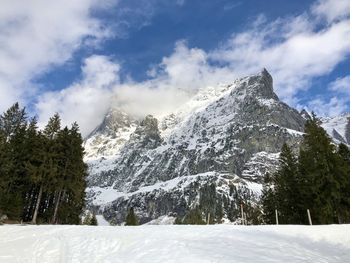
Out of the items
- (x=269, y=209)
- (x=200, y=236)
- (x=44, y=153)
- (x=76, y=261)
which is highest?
(x=44, y=153)

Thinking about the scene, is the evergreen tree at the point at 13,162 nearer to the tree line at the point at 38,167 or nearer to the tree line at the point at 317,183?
the tree line at the point at 38,167

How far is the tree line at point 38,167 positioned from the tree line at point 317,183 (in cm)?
2700

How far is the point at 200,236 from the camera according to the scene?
19.8 meters

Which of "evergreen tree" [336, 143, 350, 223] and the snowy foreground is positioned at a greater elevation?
"evergreen tree" [336, 143, 350, 223]

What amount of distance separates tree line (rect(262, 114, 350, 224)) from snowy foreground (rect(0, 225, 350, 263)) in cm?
1899

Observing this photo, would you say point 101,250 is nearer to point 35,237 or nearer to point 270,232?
point 35,237

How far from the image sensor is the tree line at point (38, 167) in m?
43.8

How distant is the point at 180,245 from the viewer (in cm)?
1681

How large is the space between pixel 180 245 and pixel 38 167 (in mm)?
32268

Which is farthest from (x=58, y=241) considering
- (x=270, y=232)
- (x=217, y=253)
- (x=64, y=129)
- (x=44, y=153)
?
(x=64, y=129)

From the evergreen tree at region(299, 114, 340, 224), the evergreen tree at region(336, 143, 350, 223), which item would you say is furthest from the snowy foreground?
the evergreen tree at region(336, 143, 350, 223)

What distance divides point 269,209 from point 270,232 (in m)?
36.0

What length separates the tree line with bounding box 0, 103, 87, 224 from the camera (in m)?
43.8

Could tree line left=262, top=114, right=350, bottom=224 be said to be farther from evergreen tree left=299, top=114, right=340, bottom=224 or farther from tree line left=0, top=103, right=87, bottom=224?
tree line left=0, top=103, right=87, bottom=224
